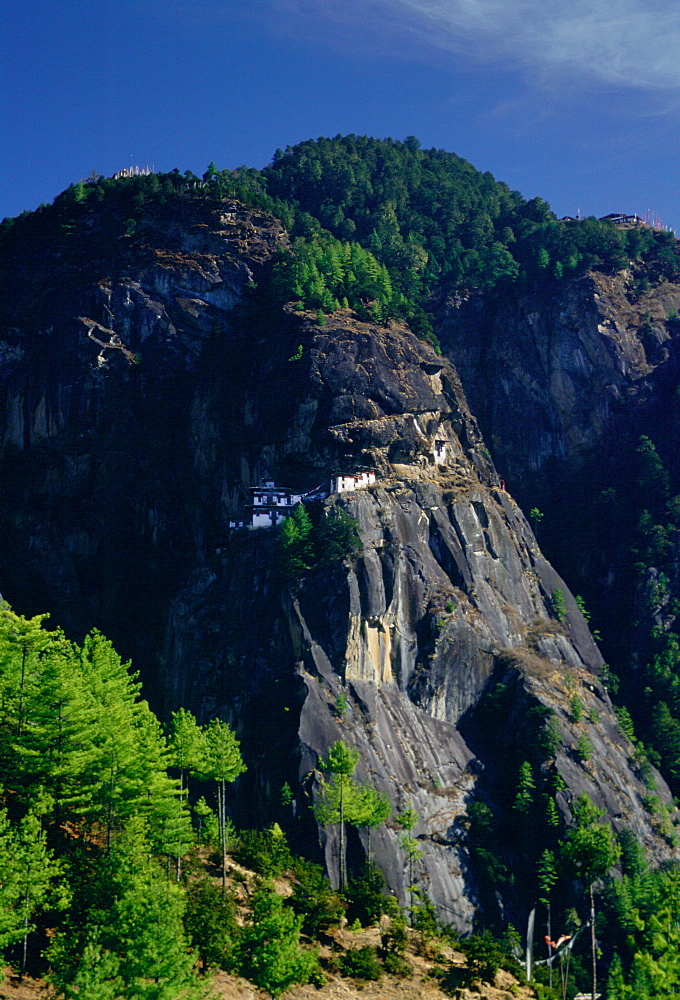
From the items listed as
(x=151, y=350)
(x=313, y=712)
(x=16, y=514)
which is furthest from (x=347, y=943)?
(x=151, y=350)

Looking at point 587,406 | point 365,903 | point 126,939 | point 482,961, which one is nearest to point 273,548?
point 365,903

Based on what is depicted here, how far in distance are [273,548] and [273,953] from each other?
5445 cm

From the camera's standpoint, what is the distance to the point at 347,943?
58.7m

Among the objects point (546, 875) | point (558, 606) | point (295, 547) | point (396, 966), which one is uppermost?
point (295, 547)

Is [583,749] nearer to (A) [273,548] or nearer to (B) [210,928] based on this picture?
(A) [273,548]

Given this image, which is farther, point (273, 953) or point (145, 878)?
point (273, 953)

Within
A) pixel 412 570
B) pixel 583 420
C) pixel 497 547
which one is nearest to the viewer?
pixel 412 570

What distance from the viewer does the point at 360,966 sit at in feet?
180

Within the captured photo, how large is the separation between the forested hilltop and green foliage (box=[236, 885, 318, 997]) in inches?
6.7

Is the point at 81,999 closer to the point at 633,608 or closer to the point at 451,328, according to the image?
the point at 633,608

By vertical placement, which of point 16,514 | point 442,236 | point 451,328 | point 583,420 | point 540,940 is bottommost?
point 540,940

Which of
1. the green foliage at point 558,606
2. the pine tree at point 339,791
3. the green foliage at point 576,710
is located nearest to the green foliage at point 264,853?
the pine tree at point 339,791

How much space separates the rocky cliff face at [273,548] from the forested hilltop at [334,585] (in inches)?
11.7

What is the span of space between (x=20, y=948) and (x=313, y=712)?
44.2 meters
